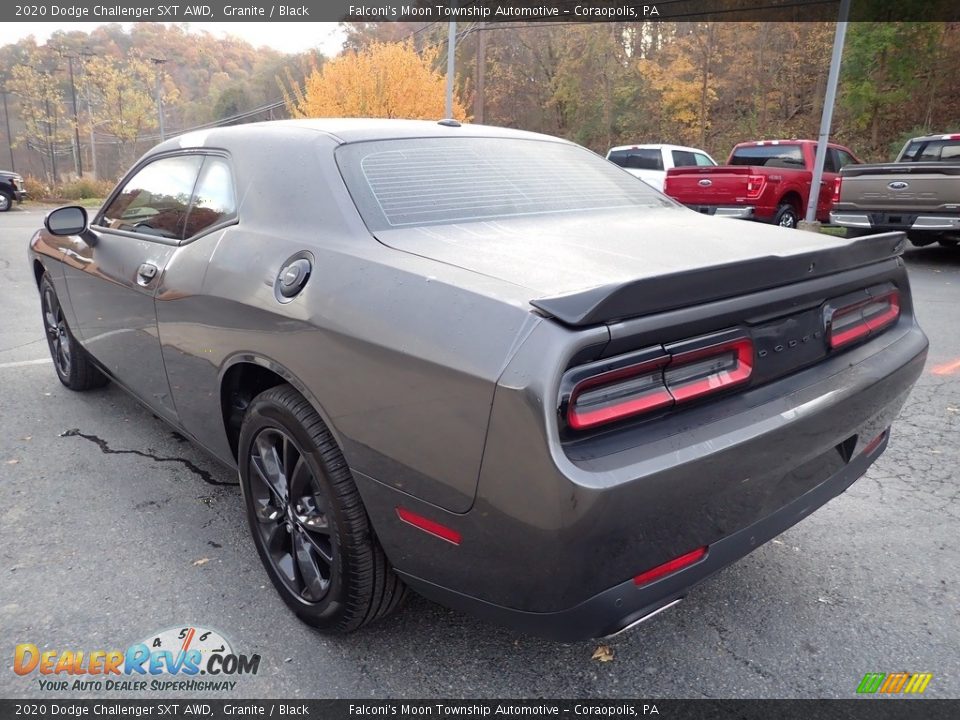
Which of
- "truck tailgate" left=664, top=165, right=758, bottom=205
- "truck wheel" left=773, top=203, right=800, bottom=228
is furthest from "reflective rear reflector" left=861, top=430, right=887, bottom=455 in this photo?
"truck wheel" left=773, top=203, right=800, bottom=228

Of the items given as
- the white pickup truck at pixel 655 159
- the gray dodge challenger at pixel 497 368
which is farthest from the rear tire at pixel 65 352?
the white pickup truck at pixel 655 159

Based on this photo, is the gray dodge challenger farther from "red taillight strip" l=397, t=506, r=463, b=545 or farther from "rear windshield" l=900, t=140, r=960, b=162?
"rear windshield" l=900, t=140, r=960, b=162

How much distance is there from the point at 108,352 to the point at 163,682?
2019mm

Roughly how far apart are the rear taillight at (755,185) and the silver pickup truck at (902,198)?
109 cm

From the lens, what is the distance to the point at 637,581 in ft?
5.48

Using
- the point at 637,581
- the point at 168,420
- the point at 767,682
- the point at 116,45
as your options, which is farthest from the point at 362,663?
the point at 116,45

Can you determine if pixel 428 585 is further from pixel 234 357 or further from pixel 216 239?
pixel 216 239

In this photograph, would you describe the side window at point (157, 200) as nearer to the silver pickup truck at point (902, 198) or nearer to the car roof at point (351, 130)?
the car roof at point (351, 130)

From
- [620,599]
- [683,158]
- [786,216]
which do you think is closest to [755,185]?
[786,216]

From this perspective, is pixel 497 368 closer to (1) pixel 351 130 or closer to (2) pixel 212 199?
(1) pixel 351 130

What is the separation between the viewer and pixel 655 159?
14742 mm

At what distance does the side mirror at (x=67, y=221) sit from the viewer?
143 inches

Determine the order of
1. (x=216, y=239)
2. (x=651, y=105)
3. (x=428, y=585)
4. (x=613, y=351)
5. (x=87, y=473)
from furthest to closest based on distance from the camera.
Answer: (x=651, y=105), (x=87, y=473), (x=216, y=239), (x=428, y=585), (x=613, y=351)

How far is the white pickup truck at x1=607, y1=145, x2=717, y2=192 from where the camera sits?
14.4 m
